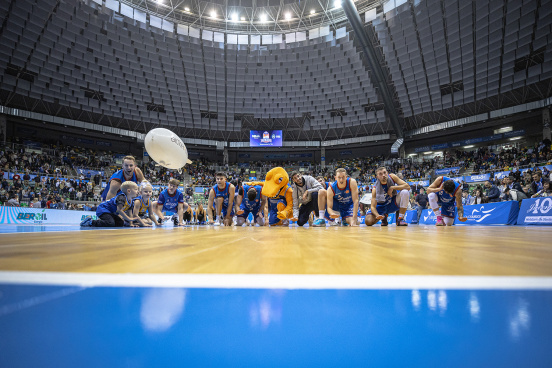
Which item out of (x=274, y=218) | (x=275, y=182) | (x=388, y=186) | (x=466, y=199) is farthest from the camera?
(x=466, y=199)

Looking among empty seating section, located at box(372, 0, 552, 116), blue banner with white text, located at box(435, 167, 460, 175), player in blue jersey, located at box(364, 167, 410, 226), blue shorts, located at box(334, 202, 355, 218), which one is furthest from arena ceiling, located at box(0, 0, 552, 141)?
blue shorts, located at box(334, 202, 355, 218)

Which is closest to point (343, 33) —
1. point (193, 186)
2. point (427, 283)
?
point (193, 186)

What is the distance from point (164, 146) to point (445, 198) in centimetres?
579

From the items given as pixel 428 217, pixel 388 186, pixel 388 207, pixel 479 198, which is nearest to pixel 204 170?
pixel 428 217

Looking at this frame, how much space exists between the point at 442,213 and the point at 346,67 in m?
17.5

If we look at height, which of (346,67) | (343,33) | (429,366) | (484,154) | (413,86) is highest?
(343,33)

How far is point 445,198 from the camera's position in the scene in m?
5.84

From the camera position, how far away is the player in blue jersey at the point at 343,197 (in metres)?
4.99

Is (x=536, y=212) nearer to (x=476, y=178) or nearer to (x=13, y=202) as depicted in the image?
(x=476, y=178)

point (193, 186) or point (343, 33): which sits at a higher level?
point (343, 33)

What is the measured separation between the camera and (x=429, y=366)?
0.86 feet

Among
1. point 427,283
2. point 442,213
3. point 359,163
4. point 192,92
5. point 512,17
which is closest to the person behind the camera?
point 427,283

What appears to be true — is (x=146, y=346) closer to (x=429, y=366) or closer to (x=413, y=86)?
(x=429, y=366)

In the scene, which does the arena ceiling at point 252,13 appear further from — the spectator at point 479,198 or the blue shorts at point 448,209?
the blue shorts at point 448,209
